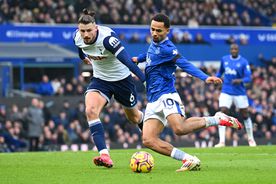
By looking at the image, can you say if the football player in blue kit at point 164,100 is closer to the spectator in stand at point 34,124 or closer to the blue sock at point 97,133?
the blue sock at point 97,133

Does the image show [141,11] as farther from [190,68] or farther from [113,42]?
[190,68]

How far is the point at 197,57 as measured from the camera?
39.8m

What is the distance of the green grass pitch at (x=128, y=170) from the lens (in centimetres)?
1148

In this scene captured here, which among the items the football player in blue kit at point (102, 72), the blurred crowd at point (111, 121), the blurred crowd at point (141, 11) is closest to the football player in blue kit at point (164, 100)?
the football player in blue kit at point (102, 72)

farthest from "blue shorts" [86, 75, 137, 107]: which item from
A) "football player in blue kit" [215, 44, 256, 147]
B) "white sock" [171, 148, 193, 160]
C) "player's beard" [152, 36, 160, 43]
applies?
"football player in blue kit" [215, 44, 256, 147]

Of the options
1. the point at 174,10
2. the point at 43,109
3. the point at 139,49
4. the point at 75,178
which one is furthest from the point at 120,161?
the point at 174,10

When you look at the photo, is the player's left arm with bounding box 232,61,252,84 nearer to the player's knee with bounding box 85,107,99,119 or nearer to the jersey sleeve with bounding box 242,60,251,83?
the jersey sleeve with bounding box 242,60,251,83

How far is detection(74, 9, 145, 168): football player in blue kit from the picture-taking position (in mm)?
13531

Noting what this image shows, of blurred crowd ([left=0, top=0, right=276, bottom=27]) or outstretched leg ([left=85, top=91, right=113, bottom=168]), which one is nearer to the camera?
outstretched leg ([left=85, top=91, right=113, bottom=168])

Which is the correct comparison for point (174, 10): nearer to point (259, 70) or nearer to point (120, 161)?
point (259, 70)

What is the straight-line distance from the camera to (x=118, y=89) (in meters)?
14.5

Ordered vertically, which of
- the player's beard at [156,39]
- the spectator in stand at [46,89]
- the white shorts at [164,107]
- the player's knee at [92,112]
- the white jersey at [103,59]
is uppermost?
the player's beard at [156,39]

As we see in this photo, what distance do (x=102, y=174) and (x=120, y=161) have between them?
2.79 m

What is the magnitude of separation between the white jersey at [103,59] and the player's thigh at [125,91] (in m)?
0.11
